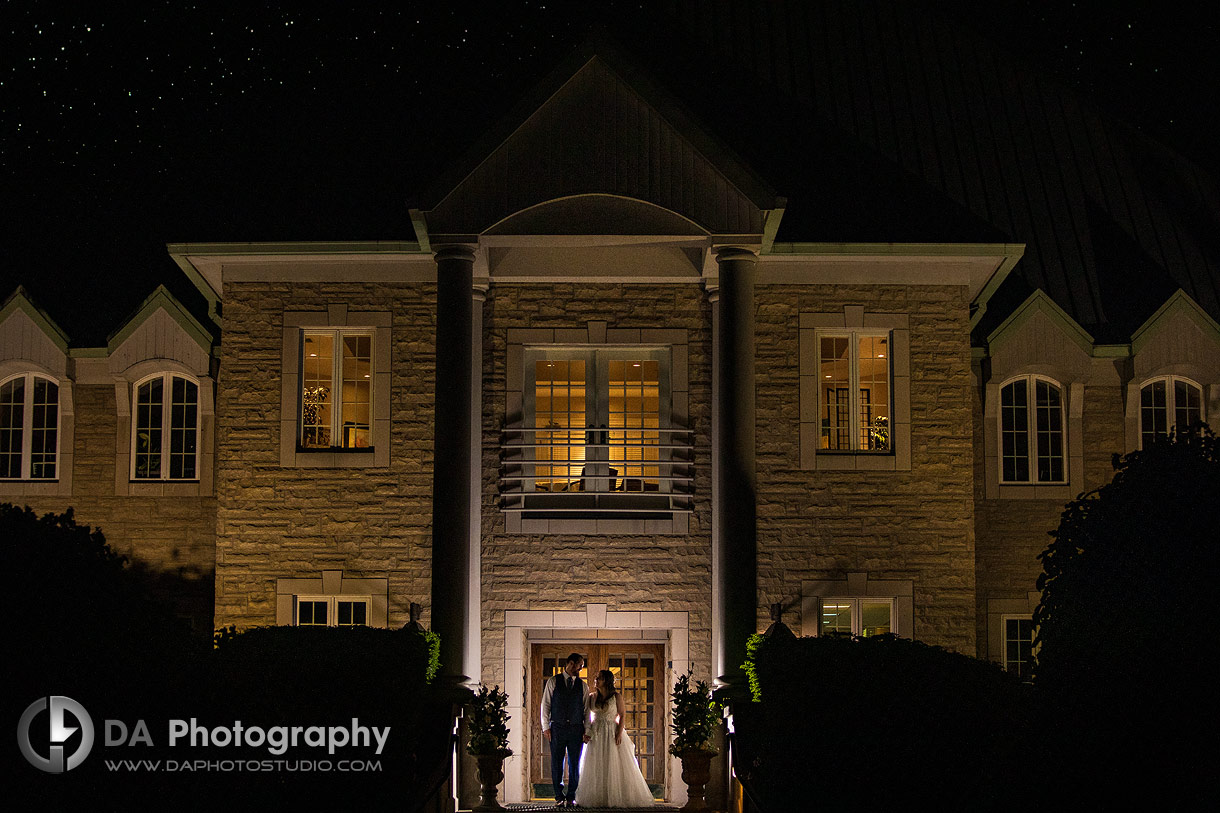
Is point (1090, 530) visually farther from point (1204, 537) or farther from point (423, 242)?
point (423, 242)

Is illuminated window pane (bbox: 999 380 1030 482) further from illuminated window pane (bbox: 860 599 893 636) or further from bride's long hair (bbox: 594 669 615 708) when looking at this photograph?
bride's long hair (bbox: 594 669 615 708)

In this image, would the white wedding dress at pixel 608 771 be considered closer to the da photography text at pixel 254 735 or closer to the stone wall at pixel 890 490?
the stone wall at pixel 890 490

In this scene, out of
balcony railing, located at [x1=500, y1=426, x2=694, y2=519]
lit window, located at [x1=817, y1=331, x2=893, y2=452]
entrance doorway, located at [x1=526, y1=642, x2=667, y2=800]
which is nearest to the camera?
balcony railing, located at [x1=500, y1=426, x2=694, y2=519]

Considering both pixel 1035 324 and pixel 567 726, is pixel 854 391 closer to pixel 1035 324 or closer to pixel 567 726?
pixel 1035 324

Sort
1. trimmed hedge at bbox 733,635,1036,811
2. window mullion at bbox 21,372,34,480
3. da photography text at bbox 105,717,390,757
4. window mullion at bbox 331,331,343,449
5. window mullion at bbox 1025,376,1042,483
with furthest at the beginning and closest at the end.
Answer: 1. window mullion at bbox 21,372,34,480
2. window mullion at bbox 1025,376,1042,483
3. window mullion at bbox 331,331,343,449
4. trimmed hedge at bbox 733,635,1036,811
5. da photography text at bbox 105,717,390,757

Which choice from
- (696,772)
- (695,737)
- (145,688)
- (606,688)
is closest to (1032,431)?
(695,737)

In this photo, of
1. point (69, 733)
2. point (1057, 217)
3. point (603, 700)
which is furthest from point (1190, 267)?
point (69, 733)

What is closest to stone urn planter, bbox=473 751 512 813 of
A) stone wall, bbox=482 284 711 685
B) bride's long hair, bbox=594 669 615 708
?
bride's long hair, bbox=594 669 615 708

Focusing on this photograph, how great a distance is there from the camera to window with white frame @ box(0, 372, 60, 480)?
62.1 feet

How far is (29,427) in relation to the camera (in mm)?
18953

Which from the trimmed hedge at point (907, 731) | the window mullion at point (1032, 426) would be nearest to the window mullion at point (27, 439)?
the trimmed hedge at point (907, 731)

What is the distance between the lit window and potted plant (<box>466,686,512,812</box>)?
5.72 m

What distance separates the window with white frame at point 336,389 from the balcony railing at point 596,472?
6.65 feet

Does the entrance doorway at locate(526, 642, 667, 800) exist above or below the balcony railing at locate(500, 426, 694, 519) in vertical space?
below
